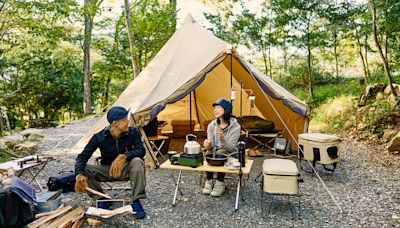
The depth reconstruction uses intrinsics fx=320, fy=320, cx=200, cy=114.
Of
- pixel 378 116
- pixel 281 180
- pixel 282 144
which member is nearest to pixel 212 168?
pixel 281 180

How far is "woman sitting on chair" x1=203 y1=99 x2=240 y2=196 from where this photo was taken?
12.0 ft

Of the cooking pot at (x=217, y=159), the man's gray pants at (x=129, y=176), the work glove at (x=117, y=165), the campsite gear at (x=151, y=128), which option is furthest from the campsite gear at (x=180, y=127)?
the work glove at (x=117, y=165)

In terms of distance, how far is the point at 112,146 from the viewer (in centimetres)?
320

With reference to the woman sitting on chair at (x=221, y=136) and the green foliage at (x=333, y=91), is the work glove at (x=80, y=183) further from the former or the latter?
the green foliage at (x=333, y=91)

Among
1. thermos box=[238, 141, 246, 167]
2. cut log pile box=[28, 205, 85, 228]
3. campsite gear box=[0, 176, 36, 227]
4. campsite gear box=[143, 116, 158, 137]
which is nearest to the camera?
campsite gear box=[0, 176, 36, 227]

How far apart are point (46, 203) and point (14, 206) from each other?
1.57ft

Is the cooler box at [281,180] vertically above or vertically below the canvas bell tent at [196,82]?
below

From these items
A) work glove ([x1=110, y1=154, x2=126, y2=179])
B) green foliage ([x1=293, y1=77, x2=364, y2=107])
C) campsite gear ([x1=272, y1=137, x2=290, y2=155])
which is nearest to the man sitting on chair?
work glove ([x1=110, y1=154, x2=126, y2=179])

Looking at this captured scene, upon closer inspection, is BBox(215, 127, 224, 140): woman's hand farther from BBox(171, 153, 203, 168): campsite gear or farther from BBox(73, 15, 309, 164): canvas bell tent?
BBox(73, 15, 309, 164): canvas bell tent

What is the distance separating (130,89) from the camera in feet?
17.9

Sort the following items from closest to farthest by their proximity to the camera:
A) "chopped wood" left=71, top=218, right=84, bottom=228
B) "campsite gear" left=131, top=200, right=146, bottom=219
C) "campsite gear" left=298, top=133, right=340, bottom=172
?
1. "chopped wood" left=71, top=218, right=84, bottom=228
2. "campsite gear" left=131, top=200, right=146, bottom=219
3. "campsite gear" left=298, top=133, right=340, bottom=172

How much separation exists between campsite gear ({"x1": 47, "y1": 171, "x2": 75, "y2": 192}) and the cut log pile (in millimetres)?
780

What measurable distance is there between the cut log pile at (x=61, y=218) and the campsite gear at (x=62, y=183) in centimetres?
78

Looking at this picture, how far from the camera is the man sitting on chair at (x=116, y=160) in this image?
2.99m
